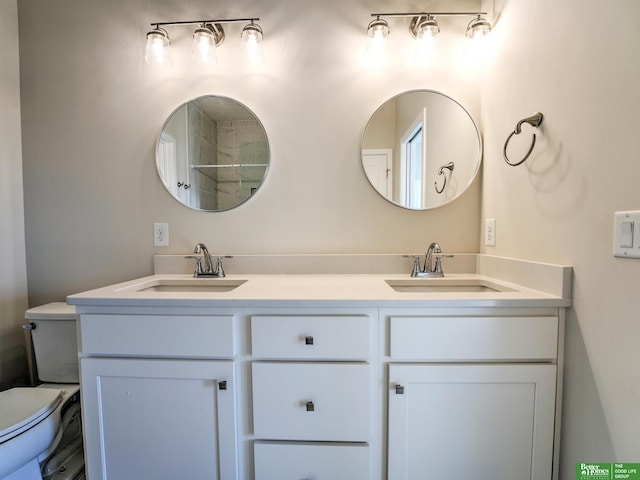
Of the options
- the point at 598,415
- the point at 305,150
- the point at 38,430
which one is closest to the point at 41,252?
the point at 38,430

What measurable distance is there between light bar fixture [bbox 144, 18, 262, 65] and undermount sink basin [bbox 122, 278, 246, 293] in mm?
1071

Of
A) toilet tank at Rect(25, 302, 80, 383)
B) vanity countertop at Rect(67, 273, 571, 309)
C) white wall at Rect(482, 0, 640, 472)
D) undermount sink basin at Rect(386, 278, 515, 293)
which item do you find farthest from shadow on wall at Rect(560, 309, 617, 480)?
toilet tank at Rect(25, 302, 80, 383)

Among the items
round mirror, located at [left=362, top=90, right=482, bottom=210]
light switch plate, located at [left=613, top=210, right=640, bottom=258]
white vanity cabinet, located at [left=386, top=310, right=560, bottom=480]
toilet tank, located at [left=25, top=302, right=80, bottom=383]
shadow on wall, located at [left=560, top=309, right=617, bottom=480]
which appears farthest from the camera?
round mirror, located at [left=362, top=90, right=482, bottom=210]

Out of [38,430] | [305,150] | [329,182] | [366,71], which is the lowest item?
[38,430]

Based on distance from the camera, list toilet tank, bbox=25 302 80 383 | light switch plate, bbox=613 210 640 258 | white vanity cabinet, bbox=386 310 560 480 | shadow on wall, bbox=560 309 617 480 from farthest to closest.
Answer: toilet tank, bbox=25 302 80 383
white vanity cabinet, bbox=386 310 560 480
shadow on wall, bbox=560 309 617 480
light switch plate, bbox=613 210 640 258

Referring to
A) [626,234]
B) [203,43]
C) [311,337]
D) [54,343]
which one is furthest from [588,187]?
[54,343]

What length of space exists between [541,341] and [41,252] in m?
2.27

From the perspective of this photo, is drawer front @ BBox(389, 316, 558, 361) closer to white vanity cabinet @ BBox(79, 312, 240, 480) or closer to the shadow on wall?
the shadow on wall

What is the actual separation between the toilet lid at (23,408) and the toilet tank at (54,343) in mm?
202

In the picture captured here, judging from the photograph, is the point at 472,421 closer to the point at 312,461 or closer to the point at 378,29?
the point at 312,461

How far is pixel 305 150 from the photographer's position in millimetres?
1398

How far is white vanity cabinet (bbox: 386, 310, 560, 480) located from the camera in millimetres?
876

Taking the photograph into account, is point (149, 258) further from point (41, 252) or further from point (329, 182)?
point (329, 182)

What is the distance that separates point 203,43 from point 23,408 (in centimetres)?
164
